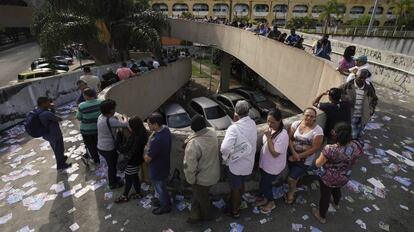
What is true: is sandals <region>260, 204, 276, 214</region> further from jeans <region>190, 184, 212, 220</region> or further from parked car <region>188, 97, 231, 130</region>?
parked car <region>188, 97, 231, 130</region>

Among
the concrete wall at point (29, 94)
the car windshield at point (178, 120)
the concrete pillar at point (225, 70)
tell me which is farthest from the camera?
the concrete pillar at point (225, 70)

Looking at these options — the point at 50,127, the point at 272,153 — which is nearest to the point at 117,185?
the point at 50,127

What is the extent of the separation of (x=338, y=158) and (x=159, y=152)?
260cm

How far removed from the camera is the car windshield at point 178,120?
1195 centimetres

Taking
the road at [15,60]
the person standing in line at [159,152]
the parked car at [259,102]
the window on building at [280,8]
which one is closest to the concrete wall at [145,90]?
the person standing in line at [159,152]

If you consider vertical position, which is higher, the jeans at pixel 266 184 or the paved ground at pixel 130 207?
the jeans at pixel 266 184

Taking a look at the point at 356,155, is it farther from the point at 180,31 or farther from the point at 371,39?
the point at 371,39

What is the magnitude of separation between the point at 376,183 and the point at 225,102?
10.7m

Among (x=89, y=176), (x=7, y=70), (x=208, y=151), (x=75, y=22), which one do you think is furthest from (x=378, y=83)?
(x=7, y=70)

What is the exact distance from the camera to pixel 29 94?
8516 mm

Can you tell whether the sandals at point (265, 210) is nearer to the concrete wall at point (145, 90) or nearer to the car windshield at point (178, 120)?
the concrete wall at point (145, 90)

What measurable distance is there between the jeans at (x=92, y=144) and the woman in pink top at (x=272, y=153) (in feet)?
11.3

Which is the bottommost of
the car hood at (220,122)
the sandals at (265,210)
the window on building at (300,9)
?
the car hood at (220,122)

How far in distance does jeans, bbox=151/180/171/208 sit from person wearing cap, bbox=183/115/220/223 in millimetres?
603
